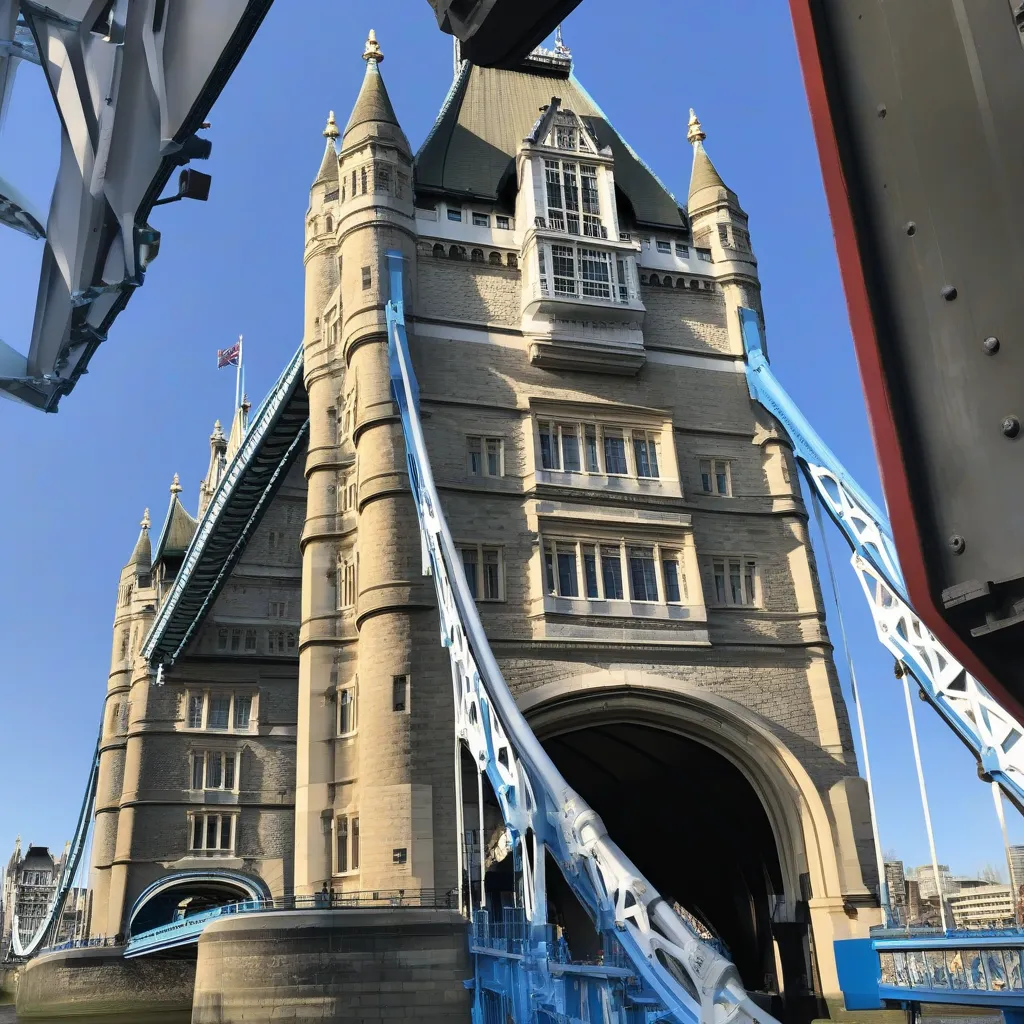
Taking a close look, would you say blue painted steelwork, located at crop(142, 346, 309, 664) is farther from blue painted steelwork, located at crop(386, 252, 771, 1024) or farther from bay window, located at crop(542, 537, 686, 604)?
bay window, located at crop(542, 537, 686, 604)

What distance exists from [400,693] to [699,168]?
1671 cm

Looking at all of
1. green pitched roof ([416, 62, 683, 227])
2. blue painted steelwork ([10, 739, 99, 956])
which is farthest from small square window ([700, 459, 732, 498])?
blue painted steelwork ([10, 739, 99, 956])

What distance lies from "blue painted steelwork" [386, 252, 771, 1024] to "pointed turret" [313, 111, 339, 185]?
8.69 metres

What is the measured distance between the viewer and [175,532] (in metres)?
47.0

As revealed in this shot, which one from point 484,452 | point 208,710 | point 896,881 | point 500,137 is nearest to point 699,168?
point 500,137

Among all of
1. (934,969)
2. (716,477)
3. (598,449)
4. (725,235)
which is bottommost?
(934,969)

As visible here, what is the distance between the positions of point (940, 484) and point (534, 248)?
23.5 metres

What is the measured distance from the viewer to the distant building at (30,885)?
259 ft

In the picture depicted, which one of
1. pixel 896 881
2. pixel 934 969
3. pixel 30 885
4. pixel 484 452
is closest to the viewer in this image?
pixel 934 969

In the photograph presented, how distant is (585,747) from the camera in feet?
86.4

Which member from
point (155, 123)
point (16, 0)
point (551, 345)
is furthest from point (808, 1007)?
point (16, 0)

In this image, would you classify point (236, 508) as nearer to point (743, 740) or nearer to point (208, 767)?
point (208, 767)

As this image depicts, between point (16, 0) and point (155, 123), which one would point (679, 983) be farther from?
point (16, 0)

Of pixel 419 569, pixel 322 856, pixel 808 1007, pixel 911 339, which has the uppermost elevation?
pixel 419 569
